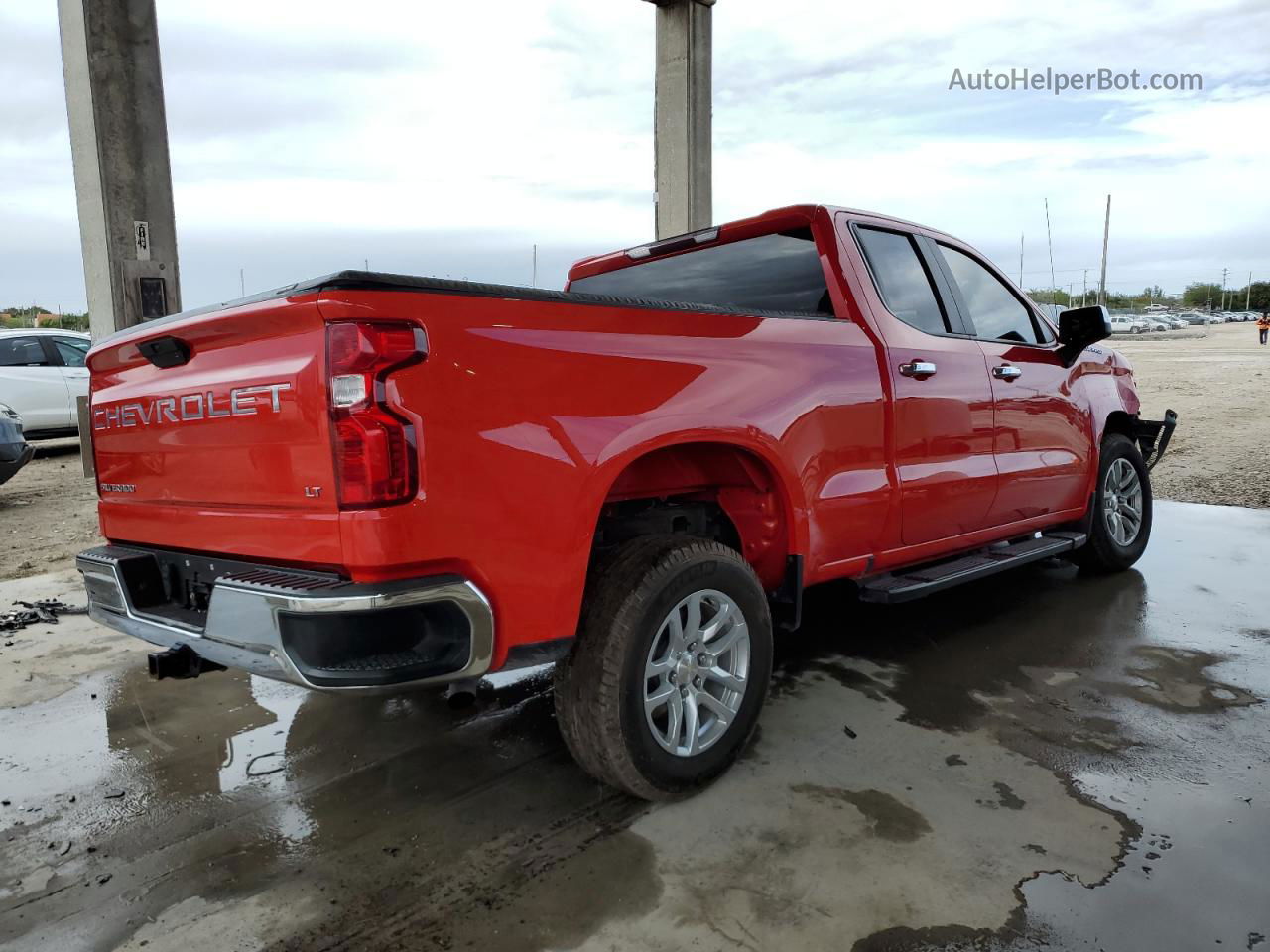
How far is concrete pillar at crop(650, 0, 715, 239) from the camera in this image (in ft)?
31.4

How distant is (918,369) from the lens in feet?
11.6

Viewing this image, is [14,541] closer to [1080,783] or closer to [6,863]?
[6,863]

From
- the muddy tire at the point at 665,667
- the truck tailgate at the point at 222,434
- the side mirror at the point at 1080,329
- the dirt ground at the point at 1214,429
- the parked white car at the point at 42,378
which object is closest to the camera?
the truck tailgate at the point at 222,434

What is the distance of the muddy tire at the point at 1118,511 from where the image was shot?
16.7 feet

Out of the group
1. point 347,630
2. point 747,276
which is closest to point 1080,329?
point 747,276

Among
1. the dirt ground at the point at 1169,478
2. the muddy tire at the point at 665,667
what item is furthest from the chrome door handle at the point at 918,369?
the dirt ground at the point at 1169,478

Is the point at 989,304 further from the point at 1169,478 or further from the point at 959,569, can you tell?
the point at 1169,478

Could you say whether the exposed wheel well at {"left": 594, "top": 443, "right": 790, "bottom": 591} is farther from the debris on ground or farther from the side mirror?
the debris on ground

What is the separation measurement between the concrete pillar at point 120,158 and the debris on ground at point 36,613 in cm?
245

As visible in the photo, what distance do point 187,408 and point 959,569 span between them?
9.96 ft

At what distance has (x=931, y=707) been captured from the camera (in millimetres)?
3396

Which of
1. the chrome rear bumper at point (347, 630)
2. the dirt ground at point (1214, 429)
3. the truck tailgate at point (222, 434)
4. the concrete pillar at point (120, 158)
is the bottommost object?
the dirt ground at point (1214, 429)

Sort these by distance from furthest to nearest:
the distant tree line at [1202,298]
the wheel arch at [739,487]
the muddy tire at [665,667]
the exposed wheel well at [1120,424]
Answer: the distant tree line at [1202,298], the exposed wheel well at [1120,424], the wheel arch at [739,487], the muddy tire at [665,667]

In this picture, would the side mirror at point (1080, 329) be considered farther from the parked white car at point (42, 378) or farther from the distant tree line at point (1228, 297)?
the distant tree line at point (1228, 297)
